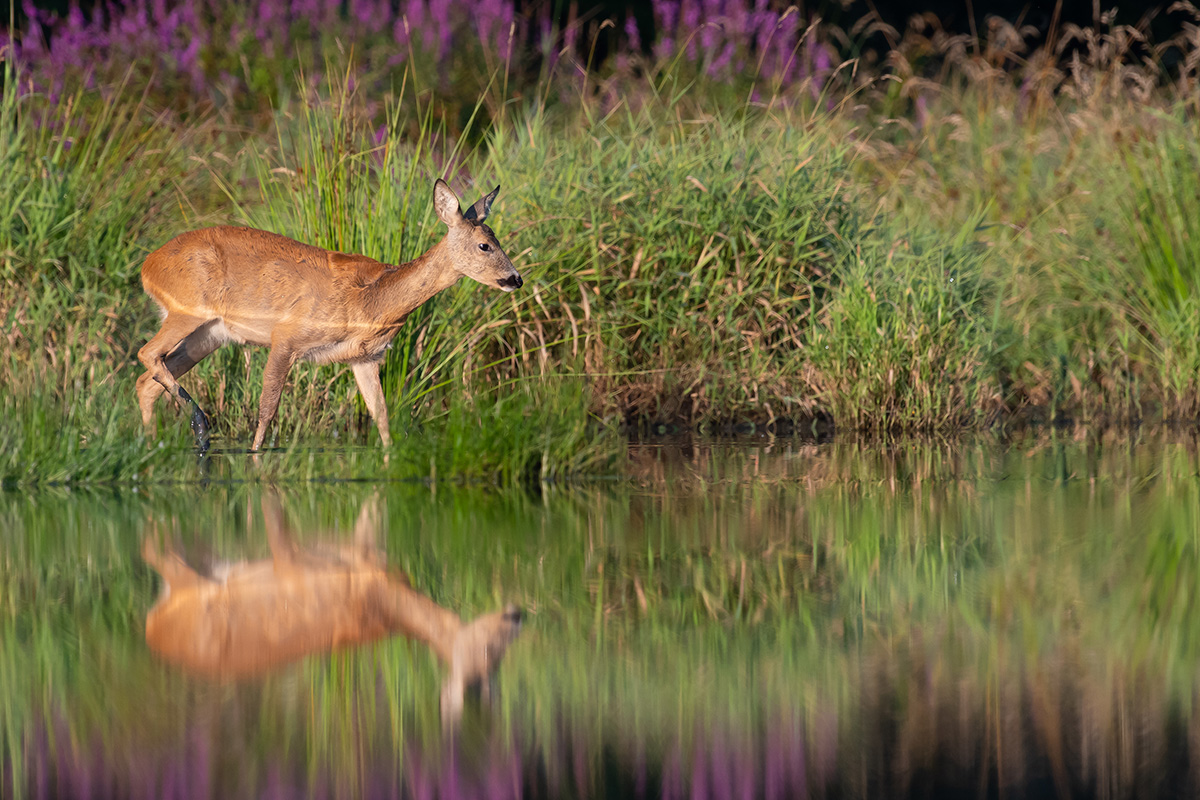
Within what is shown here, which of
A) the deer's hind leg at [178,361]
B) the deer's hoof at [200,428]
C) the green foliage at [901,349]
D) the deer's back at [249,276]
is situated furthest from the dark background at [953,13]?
the deer's hoof at [200,428]

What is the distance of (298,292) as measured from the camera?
29.8ft

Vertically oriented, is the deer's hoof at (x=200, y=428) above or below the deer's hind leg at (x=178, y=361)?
below

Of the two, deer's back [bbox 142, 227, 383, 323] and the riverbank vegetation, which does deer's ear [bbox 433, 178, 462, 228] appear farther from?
the riverbank vegetation

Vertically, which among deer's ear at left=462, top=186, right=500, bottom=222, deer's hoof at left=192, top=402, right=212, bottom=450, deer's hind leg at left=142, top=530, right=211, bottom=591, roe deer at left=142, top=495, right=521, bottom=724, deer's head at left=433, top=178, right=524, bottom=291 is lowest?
deer's hoof at left=192, top=402, right=212, bottom=450

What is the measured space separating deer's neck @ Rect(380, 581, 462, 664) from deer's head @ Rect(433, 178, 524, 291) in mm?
3276

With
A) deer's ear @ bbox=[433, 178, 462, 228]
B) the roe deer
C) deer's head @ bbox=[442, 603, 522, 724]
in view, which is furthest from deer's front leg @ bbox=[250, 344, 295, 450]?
deer's head @ bbox=[442, 603, 522, 724]

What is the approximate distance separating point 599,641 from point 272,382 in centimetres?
445

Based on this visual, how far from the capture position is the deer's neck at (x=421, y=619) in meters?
5.00

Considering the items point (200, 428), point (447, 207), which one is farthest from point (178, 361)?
point (447, 207)

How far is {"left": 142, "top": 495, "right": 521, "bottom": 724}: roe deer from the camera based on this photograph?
4.76 m

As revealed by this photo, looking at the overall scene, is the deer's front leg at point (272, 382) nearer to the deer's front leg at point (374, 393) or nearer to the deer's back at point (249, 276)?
the deer's back at point (249, 276)

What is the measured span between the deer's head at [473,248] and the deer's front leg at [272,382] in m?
1.01

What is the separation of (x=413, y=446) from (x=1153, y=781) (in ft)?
17.5

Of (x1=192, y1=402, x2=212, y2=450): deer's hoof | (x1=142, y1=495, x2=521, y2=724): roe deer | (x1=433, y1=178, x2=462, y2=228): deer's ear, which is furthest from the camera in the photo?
(x1=192, y1=402, x2=212, y2=450): deer's hoof
